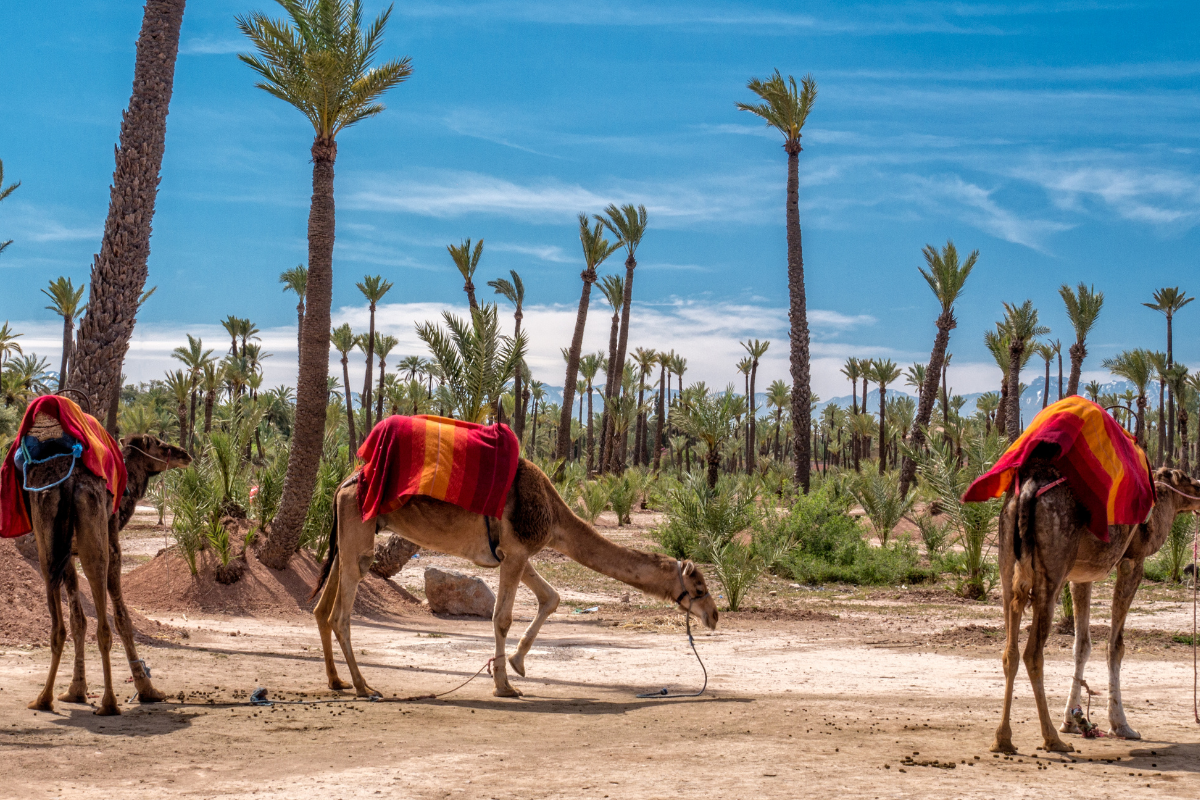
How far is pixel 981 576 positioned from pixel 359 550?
11.9 metres

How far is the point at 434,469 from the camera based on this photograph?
829cm

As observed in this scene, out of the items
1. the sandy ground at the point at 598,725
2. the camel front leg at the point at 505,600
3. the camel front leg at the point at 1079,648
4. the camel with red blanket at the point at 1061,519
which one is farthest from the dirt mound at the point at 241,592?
the camel with red blanket at the point at 1061,519

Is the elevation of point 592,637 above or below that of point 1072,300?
below

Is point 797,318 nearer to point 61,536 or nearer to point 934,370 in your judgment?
point 934,370

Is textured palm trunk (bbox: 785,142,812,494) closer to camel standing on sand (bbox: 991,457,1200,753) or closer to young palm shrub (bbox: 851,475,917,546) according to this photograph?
young palm shrub (bbox: 851,475,917,546)

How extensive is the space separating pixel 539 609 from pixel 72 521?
3958 millimetres

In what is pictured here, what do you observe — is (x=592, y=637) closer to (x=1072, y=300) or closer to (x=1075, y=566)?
(x=1075, y=566)

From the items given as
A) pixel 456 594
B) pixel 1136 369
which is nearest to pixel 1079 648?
pixel 456 594

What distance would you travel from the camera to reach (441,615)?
47.6 ft

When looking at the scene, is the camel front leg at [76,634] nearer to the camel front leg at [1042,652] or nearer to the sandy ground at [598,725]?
the sandy ground at [598,725]

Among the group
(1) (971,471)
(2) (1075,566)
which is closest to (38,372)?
(1) (971,471)

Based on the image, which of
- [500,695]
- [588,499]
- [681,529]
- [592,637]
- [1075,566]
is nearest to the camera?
[1075,566]

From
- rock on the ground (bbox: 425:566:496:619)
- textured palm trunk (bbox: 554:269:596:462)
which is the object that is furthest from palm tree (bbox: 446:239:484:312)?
rock on the ground (bbox: 425:566:496:619)

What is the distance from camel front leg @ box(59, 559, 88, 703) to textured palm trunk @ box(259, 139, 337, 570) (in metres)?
7.05
